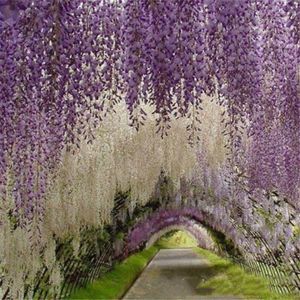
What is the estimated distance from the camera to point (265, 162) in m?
9.50

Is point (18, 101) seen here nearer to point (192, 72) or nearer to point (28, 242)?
point (192, 72)

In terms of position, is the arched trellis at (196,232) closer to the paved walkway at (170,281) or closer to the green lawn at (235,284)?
the paved walkway at (170,281)

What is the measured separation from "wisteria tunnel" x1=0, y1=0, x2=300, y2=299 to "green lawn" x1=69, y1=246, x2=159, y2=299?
0.11m

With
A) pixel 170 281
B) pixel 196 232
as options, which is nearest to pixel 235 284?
pixel 170 281

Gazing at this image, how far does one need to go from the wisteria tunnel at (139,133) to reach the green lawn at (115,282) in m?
0.11

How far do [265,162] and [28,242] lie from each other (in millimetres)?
3289

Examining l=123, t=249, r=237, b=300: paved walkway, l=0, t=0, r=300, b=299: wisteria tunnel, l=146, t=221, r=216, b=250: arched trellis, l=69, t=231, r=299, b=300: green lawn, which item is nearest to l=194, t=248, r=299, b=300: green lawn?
l=69, t=231, r=299, b=300: green lawn

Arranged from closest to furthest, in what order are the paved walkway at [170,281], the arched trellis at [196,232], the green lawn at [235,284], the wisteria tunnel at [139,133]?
the wisteria tunnel at [139,133], the green lawn at [235,284], the paved walkway at [170,281], the arched trellis at [196,232]

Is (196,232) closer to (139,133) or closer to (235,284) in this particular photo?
(235,284)

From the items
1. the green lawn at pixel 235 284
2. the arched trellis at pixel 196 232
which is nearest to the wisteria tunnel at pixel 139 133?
the green lawn at pixel 235 284

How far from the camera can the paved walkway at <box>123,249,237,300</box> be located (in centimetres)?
1948

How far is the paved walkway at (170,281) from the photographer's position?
63.9 ft

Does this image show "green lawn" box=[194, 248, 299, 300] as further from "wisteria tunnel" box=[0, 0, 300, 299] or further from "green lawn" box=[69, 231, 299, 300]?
"wisteria tunnel" box=[0, 0, 300, 299]

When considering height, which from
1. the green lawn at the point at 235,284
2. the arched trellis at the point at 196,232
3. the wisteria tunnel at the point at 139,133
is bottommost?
the green lawn at the point at 235,284
